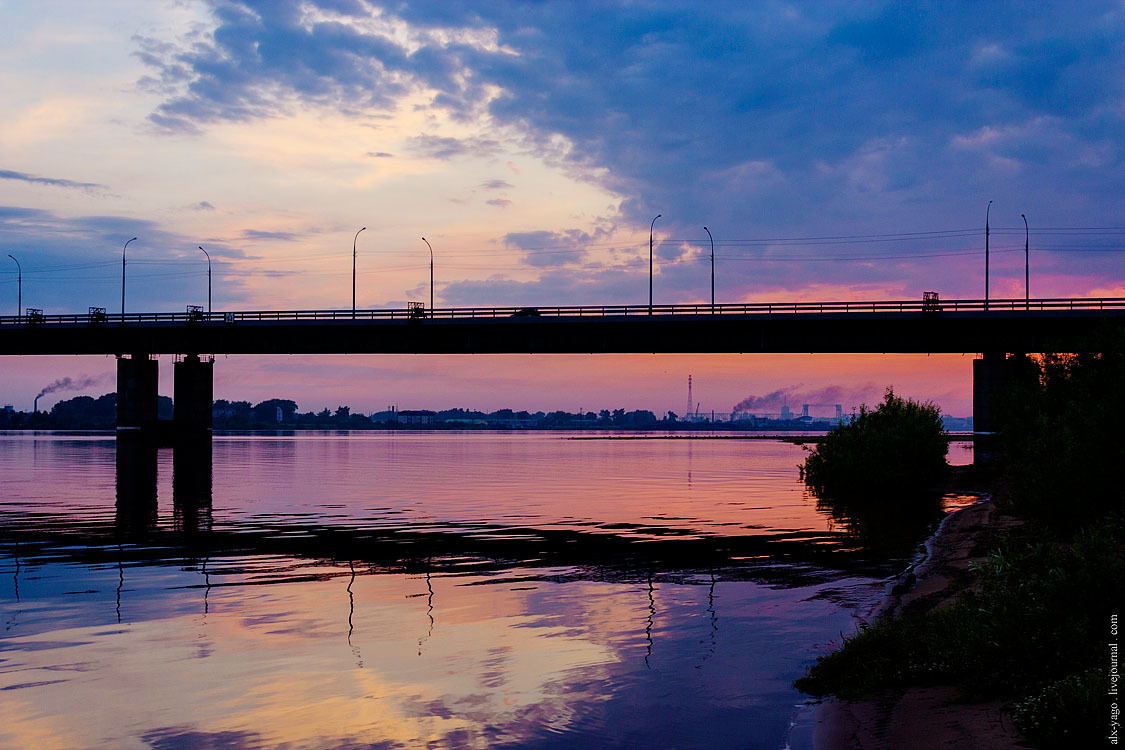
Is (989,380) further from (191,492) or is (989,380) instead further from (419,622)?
(419,622)

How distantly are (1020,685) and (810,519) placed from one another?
28.8 meters

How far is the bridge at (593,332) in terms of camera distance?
8244 cm

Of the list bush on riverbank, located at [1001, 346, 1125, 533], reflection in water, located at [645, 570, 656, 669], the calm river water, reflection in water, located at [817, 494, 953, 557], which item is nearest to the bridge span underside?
reflection in water, located at [817, 494, 953, 557]

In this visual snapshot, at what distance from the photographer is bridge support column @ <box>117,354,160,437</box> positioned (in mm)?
116062

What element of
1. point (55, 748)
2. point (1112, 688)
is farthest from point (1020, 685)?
point (55, 748)

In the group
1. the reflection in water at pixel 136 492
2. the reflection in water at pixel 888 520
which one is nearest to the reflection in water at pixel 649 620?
the reflection in water at pixel 888 520

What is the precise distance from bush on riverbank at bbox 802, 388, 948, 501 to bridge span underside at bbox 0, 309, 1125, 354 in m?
22.1

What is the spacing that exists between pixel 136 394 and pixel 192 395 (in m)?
6.85

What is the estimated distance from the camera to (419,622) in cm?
1867

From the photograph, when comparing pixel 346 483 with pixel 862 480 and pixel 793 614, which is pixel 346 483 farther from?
pixel 793 614

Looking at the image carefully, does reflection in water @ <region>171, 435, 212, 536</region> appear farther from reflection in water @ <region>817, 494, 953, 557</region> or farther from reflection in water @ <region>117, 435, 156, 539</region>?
reflection in water @ <region>817, 494, 953, 557</region>

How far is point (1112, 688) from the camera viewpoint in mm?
9703

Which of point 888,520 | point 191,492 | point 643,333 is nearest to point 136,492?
point 191,492

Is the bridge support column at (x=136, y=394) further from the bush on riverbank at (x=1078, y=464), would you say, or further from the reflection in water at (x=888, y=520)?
the bush on riverbank at (x=1078, y=464)
